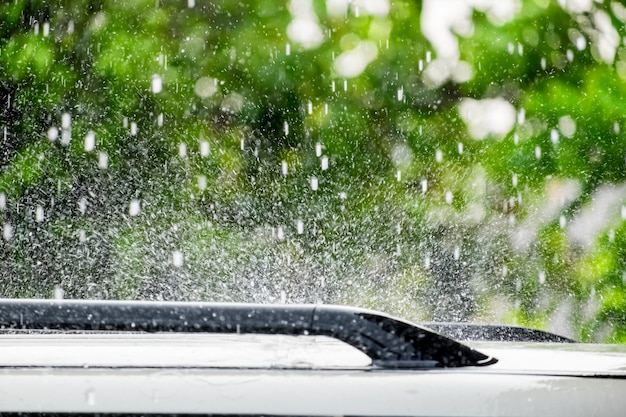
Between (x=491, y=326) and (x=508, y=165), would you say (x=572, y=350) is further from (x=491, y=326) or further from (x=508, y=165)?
(x=508, y=165)

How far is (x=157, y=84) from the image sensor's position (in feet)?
39.2

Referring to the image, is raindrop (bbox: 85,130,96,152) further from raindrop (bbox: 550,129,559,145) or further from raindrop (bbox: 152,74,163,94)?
raindrop (bbox: 550,129,559,145)

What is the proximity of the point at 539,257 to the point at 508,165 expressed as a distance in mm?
1452

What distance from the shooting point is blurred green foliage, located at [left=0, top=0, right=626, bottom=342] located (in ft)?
37.4

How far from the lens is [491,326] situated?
233 cm

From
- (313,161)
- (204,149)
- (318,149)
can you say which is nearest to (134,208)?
(204,149)

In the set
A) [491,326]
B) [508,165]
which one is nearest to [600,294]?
[508,165]

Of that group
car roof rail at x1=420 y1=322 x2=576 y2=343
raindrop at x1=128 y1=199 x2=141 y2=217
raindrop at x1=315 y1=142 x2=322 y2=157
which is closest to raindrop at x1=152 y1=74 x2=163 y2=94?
raindrop at x1=128 y1=199 x2=141 y2=217

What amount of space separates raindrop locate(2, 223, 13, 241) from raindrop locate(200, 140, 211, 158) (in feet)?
9.38

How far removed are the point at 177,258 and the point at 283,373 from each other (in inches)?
428

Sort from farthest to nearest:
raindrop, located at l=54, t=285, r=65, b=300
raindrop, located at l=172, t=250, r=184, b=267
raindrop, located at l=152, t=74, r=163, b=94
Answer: raindrop, located at l=152, t=74, r=163, b=94 → raindrop, located at l=172, t=250, r=184, b=267 → raindrop, located at l=54, t=285, r=65, b=300

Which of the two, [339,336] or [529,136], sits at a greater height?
[529,136]

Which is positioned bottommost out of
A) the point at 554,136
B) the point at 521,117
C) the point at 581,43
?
the point at 554,136

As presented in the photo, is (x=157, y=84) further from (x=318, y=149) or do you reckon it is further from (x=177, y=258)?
(x=318, y=149)
